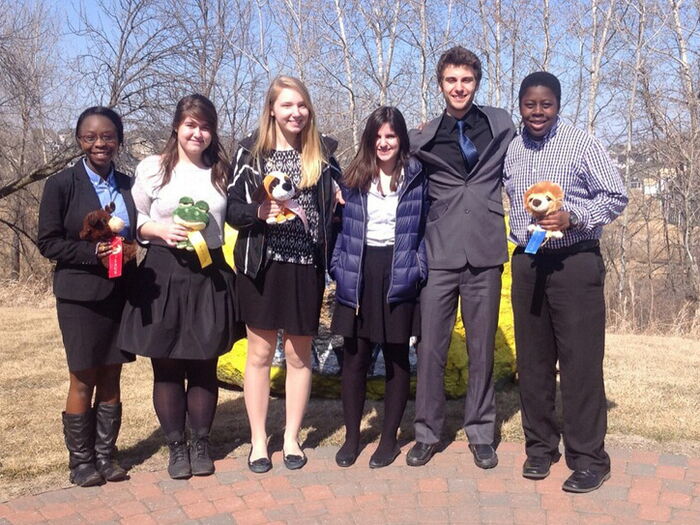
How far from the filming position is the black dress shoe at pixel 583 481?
3689mm

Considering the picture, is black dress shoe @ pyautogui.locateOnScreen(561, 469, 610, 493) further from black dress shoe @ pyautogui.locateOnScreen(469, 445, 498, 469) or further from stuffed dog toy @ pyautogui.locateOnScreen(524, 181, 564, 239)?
stuffed dog toy @ pyautogui.locateOnScreen(524, 181, 564, 239)

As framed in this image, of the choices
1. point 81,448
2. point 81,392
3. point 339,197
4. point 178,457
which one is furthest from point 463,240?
point 81,448

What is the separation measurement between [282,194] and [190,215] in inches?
18.6

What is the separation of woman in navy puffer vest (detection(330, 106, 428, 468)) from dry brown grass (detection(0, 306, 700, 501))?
0.96 m

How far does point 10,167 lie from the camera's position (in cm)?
1521

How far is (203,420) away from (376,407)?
1596 mm

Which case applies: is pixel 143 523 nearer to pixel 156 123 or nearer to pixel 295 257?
pixel 295 257

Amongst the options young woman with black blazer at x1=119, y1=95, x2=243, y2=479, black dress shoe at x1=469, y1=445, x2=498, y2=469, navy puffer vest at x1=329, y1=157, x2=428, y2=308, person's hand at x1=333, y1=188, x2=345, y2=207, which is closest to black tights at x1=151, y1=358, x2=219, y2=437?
young woman with black blazer at x1=119, y1=95, x2=243, y2=479

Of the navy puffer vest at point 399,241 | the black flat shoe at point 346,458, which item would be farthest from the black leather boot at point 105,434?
the navy puffer vest at point 399,241

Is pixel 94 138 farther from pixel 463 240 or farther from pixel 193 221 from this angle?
pixel 463 240

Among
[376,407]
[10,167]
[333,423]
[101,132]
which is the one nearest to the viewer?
[101,132]

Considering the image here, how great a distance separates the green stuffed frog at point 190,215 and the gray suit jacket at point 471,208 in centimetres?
122

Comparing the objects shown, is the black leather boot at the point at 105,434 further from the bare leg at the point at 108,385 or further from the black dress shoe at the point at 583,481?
the black dress shoe at the point at 583,481

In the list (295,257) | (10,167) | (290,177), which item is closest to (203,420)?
(295,257)
